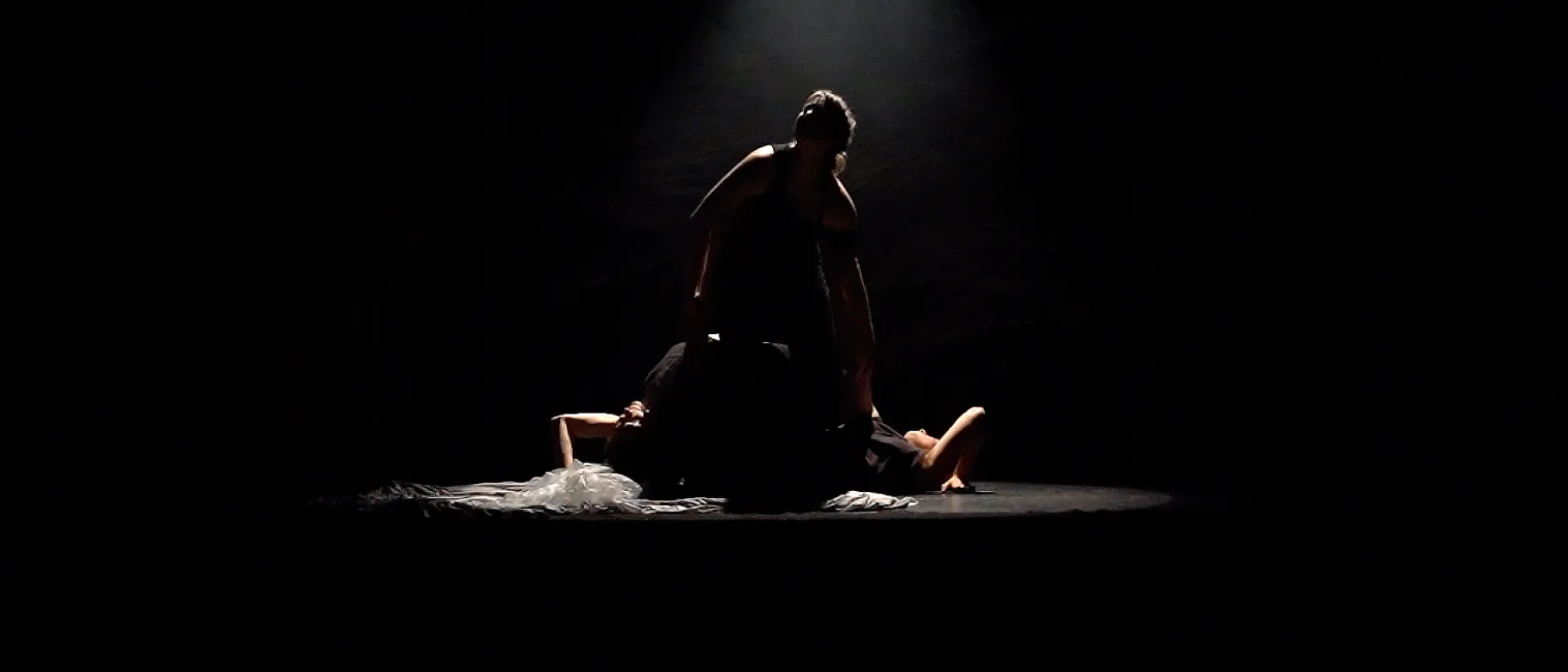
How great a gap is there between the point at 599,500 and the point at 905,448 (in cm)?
80

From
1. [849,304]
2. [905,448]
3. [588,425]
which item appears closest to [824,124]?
[849,304]

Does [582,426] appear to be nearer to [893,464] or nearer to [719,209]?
[719,209]

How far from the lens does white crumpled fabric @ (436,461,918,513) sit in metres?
2.48

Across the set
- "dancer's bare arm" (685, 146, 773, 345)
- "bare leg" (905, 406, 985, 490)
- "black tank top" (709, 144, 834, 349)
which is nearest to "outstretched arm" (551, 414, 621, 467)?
"dancer's bare arm" (685, 146, 773, 345)

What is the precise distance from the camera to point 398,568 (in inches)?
87.6

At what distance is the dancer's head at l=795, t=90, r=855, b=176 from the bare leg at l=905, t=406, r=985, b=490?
0.75m

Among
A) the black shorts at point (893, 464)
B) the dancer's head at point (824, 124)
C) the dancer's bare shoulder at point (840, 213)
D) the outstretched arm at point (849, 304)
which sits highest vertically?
the dancer's head at point (824, 124)

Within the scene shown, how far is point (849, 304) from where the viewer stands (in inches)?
120

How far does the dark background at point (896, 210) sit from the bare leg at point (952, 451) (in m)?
0.55

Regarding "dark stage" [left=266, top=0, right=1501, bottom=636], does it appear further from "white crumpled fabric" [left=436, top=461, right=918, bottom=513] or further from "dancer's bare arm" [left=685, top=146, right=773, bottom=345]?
"dancer's bare arm" [left=685, top=146, right=773, bottom=345]

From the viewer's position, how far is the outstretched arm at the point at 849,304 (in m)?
2.98

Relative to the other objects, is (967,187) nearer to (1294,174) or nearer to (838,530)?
(1294,174)

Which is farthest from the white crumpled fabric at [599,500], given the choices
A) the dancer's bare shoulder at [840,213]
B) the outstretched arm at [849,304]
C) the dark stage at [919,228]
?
the dancer's bare shoulder at [840,213]

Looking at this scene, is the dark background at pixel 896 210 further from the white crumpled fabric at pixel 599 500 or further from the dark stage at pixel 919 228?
the white crumpled fabric at pixel 599 500
